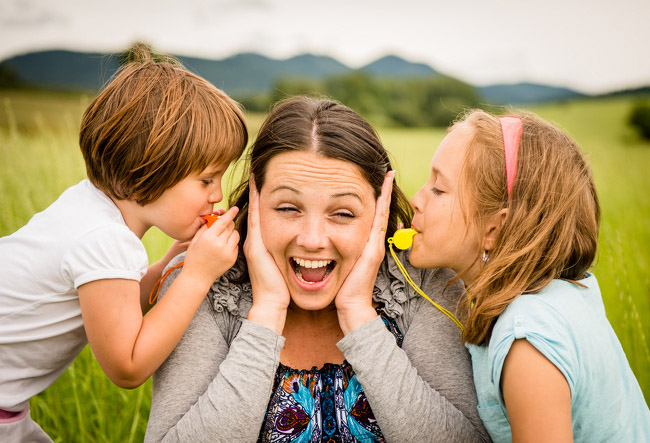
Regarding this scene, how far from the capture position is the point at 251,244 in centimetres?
249

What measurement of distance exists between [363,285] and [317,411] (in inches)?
24.5

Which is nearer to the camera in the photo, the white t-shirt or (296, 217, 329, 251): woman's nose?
the white t-shirt

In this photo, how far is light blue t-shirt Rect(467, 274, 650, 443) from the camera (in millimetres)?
1953

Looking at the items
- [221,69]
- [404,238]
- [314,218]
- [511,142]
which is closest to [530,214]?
[511,142]

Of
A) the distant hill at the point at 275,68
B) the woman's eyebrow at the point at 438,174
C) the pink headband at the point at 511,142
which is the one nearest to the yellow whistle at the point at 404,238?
the woman's eyebrow at the point at 438,174

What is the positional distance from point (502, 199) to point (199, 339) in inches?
60.9

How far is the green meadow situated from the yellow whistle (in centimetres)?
55

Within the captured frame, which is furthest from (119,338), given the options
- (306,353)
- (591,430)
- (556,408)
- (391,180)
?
(591,430)

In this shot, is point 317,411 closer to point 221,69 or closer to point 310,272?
point 310,272

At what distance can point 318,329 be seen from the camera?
2668 mm

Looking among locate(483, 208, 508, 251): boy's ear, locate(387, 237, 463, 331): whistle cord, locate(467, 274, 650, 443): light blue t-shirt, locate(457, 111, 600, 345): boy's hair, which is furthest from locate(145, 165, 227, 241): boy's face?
locate(467, 274, 650, 443): light blue t-shirt

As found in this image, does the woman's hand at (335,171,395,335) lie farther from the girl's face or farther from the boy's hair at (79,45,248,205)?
the boy's hair at (79,45,248,205)

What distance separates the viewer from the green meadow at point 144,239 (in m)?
3.38

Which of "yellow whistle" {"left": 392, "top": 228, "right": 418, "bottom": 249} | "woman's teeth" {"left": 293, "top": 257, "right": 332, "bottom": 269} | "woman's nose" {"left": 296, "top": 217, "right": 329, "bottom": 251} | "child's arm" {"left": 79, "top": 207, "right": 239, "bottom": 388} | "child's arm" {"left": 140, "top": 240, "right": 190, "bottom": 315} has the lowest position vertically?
"child's arm" {"left": 140, "top": 240, "right": 190, "bottom": 315}
